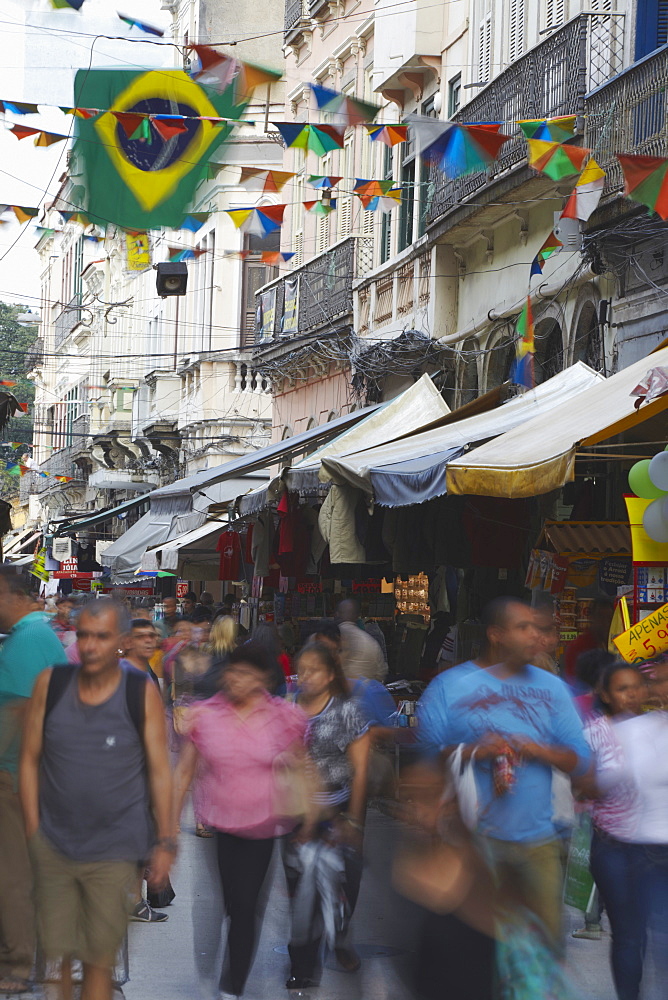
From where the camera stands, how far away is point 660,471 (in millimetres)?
8164

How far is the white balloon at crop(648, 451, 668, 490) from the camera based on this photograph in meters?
8.14

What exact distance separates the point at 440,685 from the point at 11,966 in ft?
8.49

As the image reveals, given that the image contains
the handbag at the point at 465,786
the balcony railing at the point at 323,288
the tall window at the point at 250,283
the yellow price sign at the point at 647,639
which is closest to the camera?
the handbag at the point at 465,786

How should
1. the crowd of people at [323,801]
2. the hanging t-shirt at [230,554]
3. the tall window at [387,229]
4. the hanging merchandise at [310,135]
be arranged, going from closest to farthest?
the crowd of people at [323,801] < the hanging merchandise at [310,135] < the hanging t-shirt at [230,554] < the tall window at [387,229]

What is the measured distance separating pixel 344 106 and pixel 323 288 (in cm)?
1336

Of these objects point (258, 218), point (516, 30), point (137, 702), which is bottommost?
point (137, 702)

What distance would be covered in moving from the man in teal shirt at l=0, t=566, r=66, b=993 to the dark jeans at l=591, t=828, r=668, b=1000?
2611 mm

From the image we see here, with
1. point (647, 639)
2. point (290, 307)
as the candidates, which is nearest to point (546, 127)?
point (647, 639)

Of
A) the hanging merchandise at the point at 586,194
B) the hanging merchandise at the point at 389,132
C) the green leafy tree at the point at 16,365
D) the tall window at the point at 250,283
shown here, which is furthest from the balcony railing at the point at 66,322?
the hanging merchandise at the point at 389,132

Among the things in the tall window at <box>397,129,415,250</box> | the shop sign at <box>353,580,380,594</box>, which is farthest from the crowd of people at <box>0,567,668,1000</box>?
the tall window at <box>397,129,415,250</box>

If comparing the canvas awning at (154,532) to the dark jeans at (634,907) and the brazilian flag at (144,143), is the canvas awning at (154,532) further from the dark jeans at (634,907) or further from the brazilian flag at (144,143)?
the dark jeans at (634,907)

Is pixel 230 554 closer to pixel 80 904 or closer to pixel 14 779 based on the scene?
pixel 14 779

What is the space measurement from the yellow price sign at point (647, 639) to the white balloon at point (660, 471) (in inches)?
29.0

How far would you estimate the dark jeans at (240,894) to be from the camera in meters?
5.96
